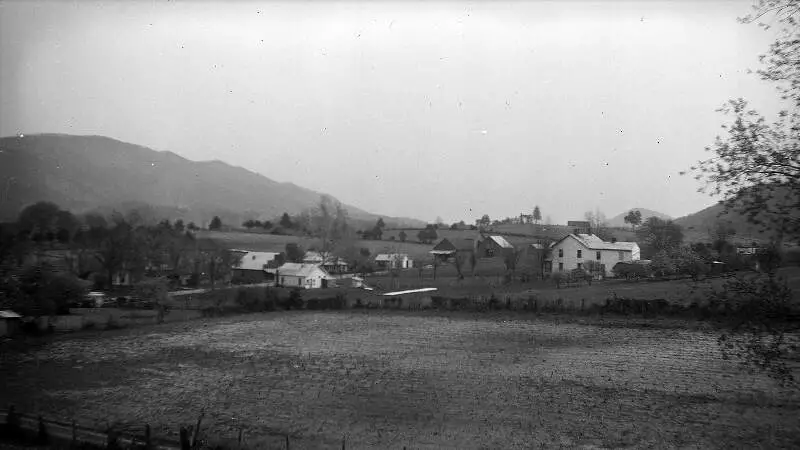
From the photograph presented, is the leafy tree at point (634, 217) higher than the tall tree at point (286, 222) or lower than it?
lower

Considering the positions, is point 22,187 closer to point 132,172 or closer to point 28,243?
point 28,243

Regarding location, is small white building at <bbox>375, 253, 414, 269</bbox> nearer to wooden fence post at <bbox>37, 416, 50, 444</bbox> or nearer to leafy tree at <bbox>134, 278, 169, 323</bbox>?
leafy tree at <bbox>134, 278, 169, 323</bbox>

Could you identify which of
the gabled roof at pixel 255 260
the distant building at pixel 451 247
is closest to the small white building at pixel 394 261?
the distant building at pixel 451 247

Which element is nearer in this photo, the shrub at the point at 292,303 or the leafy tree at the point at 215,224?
the shrub at the point at 292,303

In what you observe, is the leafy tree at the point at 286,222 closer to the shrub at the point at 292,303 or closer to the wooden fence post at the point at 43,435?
the shrub at the point at 292,303

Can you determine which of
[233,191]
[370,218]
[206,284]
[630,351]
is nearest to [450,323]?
[630,351]

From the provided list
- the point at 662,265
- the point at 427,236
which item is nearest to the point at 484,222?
the point at 427,236
